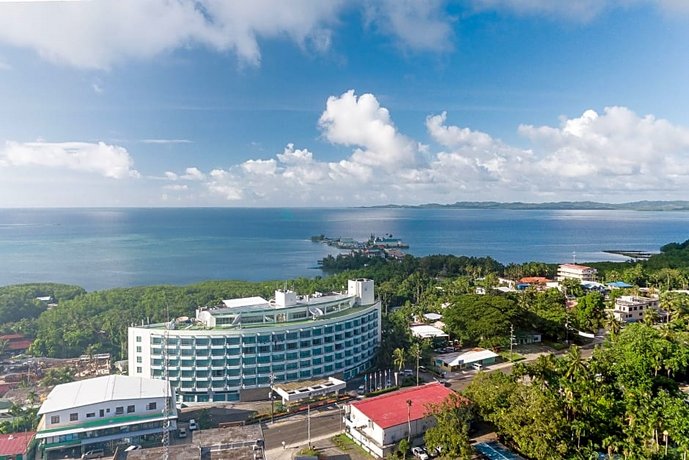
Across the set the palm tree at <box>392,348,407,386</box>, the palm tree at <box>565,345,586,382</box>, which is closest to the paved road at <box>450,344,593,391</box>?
the palm tree at <box>392,348,407,386</box>

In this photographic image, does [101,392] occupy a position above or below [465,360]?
above

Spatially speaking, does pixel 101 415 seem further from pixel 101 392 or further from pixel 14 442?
pixel 14 442

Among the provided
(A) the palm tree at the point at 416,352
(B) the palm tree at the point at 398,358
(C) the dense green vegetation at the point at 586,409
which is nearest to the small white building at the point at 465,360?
(A) the palm tree at the point at 416,352

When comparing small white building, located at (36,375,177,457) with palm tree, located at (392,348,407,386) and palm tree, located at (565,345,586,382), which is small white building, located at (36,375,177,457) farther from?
palm tree, located at (565,345,586,382)

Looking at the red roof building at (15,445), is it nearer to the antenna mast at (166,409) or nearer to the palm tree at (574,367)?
the antenna mast at (166,409)

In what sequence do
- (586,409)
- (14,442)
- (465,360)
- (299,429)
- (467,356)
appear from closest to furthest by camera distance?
(586,409) < (14,442) < (299,429) < (465,360) < (467,356)

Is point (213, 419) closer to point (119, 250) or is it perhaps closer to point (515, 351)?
point (515, 351)

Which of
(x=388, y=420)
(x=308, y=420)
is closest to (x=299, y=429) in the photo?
(x=308, y=420)
